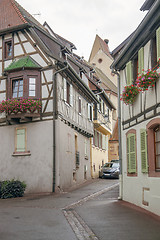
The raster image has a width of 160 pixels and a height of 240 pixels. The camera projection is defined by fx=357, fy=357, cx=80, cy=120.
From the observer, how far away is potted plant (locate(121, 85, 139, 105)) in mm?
12120

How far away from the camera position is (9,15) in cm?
2088

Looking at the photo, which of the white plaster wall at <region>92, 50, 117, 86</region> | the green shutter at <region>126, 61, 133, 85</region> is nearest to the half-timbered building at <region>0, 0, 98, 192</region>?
the green shutter at <region>126, 61, 133, 85</region>

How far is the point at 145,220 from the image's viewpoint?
9.15 m

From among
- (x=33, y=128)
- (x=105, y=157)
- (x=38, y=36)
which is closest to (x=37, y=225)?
(x=33, y=128)

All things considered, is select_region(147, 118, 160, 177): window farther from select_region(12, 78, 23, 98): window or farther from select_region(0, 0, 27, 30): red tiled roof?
select_region(0, 0, 27, 30): red tiled roof

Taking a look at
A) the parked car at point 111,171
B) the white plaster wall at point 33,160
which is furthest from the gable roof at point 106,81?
the white plaster wall at point 33,160

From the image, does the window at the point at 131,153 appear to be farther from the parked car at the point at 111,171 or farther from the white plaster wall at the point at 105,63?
the white plaster wall at the point at 105,63

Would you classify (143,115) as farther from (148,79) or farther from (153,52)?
(153,52)

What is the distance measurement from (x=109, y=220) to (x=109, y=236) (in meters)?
1.97

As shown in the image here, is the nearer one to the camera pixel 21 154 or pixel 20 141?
pixel 21 154

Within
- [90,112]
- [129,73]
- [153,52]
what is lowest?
[129,73]

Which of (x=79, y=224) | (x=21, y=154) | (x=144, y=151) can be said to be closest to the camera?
(x=79, y=224)

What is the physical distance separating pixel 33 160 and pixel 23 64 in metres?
5.12

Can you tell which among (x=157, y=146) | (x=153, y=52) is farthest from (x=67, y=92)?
(x=157, y=146)
